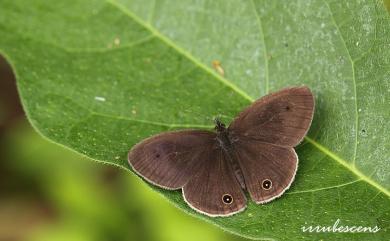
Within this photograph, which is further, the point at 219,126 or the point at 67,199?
the point at 67,199

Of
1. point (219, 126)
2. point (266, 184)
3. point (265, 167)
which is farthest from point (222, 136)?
point (266, 184)

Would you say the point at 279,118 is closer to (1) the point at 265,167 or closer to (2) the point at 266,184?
(1) the point at 265,167

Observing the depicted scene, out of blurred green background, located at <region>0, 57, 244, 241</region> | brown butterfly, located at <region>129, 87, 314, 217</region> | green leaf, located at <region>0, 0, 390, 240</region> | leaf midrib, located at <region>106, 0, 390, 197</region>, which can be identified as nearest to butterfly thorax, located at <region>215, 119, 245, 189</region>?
brown butterfly, located at <region>129, 87, 314, 217</region>

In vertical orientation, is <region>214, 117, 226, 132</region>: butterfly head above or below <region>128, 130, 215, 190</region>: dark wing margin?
above

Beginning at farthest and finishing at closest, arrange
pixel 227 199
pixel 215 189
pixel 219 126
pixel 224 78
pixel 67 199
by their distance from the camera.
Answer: pixel 67 199 → pixel 224 78 → pixel 219 126 → pixel 215 189 → pixel 227 199

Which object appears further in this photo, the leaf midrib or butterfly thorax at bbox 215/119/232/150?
butterfly thorax at bbox 215/119/232/150

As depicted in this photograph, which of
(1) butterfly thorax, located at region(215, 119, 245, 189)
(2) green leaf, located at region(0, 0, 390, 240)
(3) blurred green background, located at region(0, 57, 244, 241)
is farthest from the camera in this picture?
(3) blurred green background, located at region(0, 57, 244, 241)

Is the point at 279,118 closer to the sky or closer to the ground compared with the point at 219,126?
closer to the sky

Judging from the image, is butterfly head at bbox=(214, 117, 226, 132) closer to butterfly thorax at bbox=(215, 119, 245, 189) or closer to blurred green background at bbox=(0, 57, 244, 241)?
butterfly thorax at bbox=(215, 119, 245, 189)
